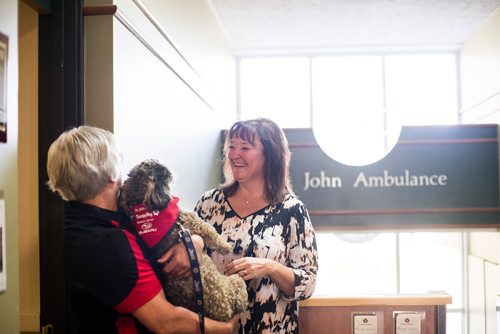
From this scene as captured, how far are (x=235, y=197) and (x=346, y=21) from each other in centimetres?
433

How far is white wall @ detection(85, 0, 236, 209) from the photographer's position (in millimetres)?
2133

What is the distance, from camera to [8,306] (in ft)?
4.54

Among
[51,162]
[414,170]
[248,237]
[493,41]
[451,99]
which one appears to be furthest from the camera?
[451,99]

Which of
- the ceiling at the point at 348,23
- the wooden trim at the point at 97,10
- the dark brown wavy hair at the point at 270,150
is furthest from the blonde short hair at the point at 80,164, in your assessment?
the ceiling at the point at 348,23

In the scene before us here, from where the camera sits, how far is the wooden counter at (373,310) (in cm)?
241

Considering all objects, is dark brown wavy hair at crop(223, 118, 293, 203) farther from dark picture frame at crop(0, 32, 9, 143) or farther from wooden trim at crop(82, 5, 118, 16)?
dark picture frame at crop(0, 32, 9, 143)

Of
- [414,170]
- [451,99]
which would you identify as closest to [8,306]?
[414,170]

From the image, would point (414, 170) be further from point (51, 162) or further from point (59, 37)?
point (51, 162)

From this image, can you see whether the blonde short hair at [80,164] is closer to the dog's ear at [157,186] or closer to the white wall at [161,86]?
the dog's ear at [157,186]

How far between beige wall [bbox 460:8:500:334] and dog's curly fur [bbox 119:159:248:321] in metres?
4.59

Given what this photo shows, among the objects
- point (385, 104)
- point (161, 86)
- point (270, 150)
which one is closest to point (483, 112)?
point (385, 104)

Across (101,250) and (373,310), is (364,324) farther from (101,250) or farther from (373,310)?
(101,250)

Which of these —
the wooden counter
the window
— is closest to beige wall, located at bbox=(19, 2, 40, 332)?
the wooden counter

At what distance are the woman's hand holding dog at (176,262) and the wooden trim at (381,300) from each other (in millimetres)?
1104
